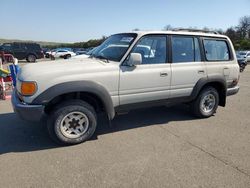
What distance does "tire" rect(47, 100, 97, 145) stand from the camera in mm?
4039

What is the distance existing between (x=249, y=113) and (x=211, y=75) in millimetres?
1719

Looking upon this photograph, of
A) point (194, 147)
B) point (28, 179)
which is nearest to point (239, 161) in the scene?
point (194, 147)

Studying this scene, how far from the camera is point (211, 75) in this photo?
553cm

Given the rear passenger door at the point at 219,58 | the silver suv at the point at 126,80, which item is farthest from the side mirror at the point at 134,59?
the rear passenger door at the point at 219,58

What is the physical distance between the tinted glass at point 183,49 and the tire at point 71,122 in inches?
82.3

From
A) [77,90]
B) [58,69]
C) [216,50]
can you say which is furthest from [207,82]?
[58,69]

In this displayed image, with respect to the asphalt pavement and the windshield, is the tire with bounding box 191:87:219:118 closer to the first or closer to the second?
the asphalt pavement

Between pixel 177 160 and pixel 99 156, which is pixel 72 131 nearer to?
pixel 99 156

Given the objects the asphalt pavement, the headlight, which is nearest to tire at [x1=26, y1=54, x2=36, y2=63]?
the asphalt pavement

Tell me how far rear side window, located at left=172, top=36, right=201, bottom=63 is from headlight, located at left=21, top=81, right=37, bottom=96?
2757 mm

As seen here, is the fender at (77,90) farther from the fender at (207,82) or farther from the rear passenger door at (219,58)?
the rear passenger door at (219,58)

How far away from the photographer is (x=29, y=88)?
12.4 ft

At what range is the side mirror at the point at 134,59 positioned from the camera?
427cm

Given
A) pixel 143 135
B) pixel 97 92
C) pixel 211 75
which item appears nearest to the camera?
pixel 97 92
